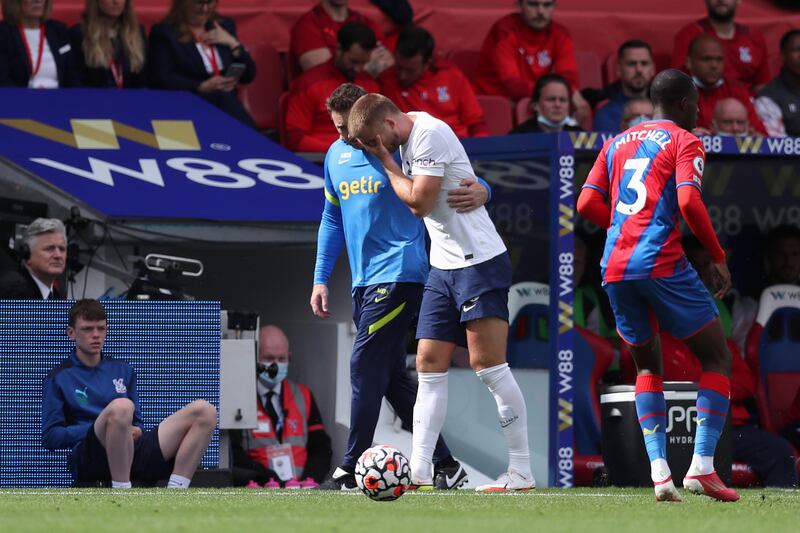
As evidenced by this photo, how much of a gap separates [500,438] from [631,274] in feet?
10.8

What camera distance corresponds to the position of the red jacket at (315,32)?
11391mm

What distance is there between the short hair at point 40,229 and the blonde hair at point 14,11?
207cm

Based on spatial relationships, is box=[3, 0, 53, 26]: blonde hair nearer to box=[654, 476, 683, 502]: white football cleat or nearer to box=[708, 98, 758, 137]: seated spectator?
box=[708, 98, 758, 137]: seated spectator

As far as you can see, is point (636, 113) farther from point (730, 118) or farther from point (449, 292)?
point (449, 292)

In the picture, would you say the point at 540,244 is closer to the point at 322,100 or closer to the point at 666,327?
the point at 322,100

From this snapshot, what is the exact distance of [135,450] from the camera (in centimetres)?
844

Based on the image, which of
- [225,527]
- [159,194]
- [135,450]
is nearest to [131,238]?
[159,194]

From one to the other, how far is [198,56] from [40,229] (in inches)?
88.6

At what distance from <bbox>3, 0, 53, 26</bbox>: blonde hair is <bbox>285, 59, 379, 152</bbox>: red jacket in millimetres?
1692

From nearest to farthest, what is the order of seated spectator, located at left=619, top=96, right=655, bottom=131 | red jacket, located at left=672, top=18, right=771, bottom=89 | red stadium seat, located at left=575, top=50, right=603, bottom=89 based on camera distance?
seated spectator, located at left=619, top=96, right=655, bottom=131
red jacket, located at left=672, top=18, right=771, bottom=89
red stadium seat, located at left=575, top=50, right=603, bottom=89

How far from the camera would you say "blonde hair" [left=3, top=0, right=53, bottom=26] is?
407 inches

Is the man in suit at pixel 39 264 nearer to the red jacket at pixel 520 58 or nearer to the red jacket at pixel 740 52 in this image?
the red jacket at pixel 520 58

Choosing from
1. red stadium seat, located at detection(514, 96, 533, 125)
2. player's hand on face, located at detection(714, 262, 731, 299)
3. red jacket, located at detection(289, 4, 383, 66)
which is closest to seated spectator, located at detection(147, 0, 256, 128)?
red jacket, located at detection(289, 4, 383, 66)

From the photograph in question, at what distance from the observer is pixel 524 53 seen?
12016 mm
